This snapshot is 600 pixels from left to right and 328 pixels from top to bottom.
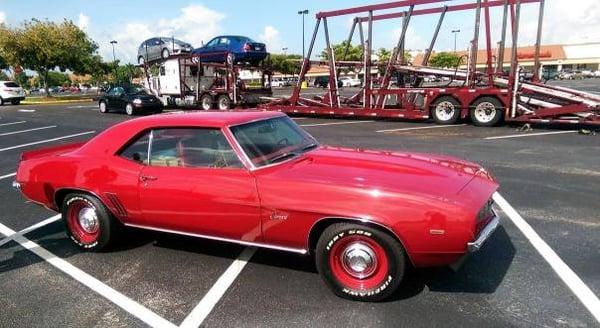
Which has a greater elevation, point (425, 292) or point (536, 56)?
point (536, 56)

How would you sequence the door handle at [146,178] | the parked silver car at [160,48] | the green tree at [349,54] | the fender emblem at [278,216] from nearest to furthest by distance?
the fender emblem at [278,216] < the door handle at [146,178] < the green tree at [349,54] < the parked silver car at [160,48]

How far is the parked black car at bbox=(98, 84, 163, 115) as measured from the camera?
21453mm

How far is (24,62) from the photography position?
3494 cm

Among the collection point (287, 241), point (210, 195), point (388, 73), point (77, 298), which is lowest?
point (77, 298)

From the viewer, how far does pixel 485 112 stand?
14008 millimetres

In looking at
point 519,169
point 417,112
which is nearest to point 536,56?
point 417,112

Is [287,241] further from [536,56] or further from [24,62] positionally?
[24,62]

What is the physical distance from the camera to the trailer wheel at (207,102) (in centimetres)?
2212

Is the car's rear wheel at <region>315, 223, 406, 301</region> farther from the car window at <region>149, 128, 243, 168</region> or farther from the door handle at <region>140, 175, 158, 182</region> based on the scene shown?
the door handle at <region>140, 175, 158, 182</region>

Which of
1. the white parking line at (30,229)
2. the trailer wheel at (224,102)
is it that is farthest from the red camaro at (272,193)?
the trailer wheel at (224,102)

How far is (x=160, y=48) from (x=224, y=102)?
5655 mm

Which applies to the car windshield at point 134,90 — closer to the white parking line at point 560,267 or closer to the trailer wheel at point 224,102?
the trailer wheel at point 224,102

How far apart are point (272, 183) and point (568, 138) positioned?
1013cm

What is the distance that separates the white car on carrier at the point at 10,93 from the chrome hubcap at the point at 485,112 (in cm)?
2849
